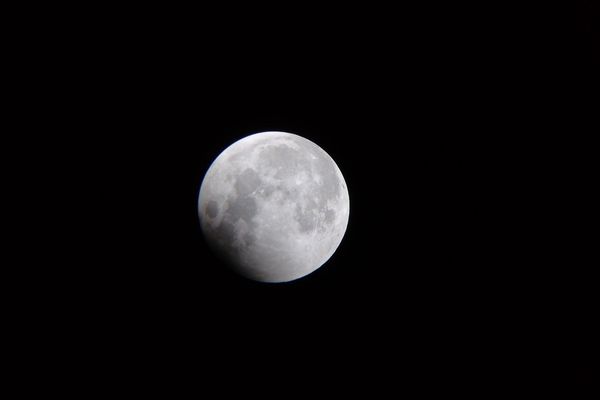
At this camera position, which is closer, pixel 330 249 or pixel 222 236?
pixel 222 236

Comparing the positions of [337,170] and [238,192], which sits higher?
[337,170]

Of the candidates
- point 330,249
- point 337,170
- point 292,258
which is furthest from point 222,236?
point 337,170

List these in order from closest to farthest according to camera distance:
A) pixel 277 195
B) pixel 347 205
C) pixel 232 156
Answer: pixel 277 195, pixel 232 156, pixel 347 205

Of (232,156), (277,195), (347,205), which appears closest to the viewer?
(277,195)

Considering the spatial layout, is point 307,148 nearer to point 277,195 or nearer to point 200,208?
point 277,195

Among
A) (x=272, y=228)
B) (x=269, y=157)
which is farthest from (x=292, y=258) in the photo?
(x=269, y=157)

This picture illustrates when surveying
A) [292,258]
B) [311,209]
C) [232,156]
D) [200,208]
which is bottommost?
[292,258]

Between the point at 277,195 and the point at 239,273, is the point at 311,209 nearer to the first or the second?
the point at 277,195
